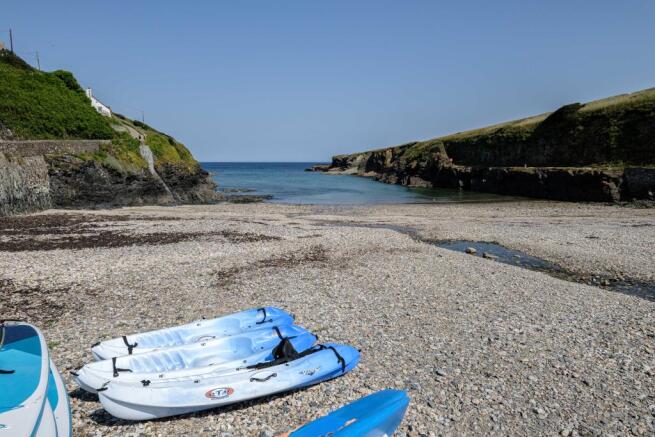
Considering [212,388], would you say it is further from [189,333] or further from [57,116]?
[57,116]

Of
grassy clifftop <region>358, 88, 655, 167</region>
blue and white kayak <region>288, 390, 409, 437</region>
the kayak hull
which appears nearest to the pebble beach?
blue and white kayak <region>288, 390, 409, 437</region>

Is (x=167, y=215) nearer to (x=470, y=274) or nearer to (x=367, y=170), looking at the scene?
(x=470, y=274)

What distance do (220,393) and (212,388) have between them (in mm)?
188

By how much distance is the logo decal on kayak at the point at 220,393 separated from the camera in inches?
325

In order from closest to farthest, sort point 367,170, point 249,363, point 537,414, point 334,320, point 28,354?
1. point 28,354
2. point 537,414
3. point 249,363
4. point 334,320
5. point 367,170

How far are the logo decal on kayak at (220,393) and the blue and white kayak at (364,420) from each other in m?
1.78

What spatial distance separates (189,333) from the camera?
36.5 ft

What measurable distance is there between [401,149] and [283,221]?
100 metres

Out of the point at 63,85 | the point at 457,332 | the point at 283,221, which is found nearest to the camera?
the point at 457,332

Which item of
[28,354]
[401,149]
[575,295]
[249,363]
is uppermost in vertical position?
[401,149]

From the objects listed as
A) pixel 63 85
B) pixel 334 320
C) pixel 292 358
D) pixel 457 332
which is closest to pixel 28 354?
pixel 292 358

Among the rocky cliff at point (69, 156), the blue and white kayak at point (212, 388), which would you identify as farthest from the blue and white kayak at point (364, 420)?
the rocky cliff at point (69, 156)

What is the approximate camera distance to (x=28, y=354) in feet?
24.6

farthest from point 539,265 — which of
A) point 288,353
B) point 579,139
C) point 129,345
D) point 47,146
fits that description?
point 579,139
